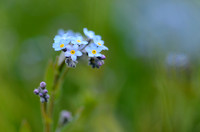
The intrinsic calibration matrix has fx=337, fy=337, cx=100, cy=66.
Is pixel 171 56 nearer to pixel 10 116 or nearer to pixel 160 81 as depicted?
pixel 160 81

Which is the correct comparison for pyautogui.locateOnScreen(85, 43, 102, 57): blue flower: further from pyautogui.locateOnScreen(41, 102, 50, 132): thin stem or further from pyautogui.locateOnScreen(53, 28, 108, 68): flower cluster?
pyautogui.locateOnScreen(41, 102, 50, 132): thin stem

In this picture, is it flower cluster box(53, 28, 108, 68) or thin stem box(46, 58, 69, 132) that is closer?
flower cluster box(53, 28, 108, 68)

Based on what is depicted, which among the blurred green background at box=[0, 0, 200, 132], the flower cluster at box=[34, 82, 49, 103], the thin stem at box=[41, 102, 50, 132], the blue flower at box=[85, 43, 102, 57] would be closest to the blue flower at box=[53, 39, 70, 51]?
the blue flower at box=[85, 43, 102, 57]

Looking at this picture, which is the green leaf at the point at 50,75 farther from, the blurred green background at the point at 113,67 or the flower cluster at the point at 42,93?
the blurred green background at the point at 113,67

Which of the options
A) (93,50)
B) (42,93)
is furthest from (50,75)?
(93,50)

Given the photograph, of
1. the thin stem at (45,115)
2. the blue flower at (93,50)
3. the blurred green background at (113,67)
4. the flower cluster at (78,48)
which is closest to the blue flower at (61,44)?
the flower cluster at (78,48)

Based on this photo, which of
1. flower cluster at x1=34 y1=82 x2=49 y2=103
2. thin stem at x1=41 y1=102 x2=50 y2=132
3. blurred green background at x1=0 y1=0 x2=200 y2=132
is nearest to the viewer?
flower cluster at x1=34 y1=82 x2=49 y2=103

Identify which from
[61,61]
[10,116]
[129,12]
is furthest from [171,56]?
[129,12]
